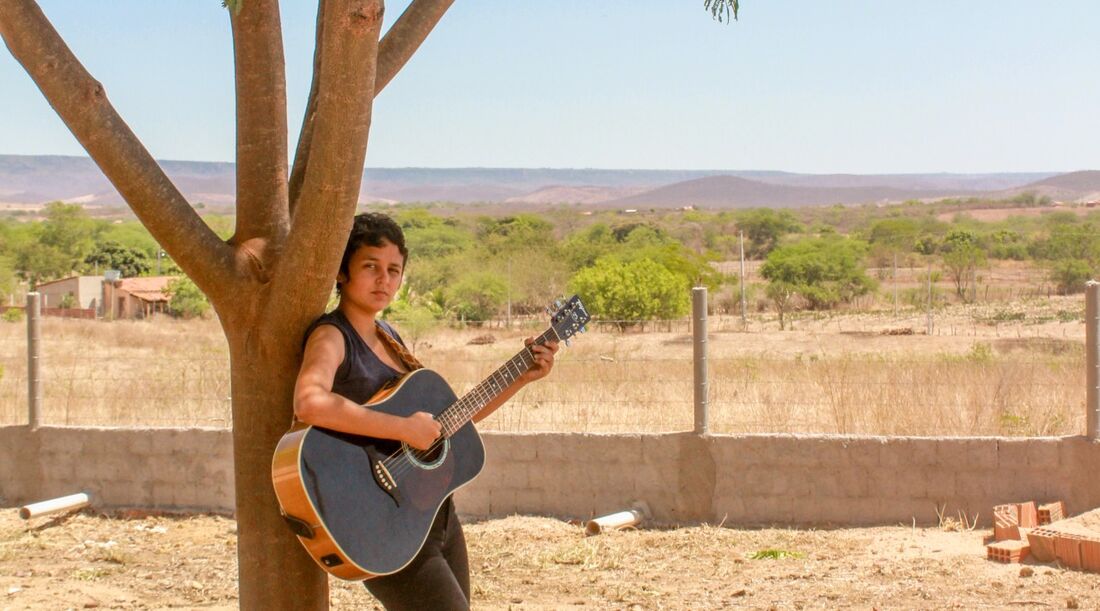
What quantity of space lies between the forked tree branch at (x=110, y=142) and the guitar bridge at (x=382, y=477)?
0.78 metres

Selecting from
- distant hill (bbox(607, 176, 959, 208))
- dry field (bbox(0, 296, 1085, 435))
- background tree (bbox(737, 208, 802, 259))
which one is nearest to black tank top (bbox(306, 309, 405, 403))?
dry field (bbox(0, 296, 1085, 435))

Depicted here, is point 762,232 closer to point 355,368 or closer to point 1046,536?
point 1046,536

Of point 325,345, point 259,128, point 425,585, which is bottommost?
point 425,585

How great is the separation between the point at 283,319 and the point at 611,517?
15.6 ft

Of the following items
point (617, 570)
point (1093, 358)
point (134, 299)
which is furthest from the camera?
point (134, 299)

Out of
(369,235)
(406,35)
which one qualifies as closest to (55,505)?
(406,35)

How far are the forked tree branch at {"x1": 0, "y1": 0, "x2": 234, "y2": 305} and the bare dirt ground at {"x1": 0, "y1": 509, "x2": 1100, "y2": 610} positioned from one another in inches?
123

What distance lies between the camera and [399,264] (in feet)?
13.9

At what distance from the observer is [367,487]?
12.7 feet

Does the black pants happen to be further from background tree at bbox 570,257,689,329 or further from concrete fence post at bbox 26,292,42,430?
background tree at bbox 570,257,689,329

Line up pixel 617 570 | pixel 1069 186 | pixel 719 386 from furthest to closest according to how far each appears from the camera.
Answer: pixel 1069 186, pixel 719 386, pixel 617 570

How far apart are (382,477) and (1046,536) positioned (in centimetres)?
473

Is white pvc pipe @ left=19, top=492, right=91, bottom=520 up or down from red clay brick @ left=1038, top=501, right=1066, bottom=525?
down

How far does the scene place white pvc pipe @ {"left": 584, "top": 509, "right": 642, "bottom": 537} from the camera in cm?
844
